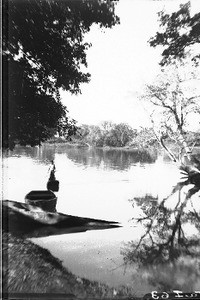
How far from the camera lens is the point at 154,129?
19250 millimetres

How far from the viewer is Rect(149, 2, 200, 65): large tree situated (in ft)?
25.6

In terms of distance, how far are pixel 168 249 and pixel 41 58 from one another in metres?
7.25

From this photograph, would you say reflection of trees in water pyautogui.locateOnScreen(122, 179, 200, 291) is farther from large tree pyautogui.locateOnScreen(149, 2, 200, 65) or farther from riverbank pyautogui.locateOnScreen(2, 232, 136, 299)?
large tree pyautogui.locateOnScreen(149, 2, 200, 65)

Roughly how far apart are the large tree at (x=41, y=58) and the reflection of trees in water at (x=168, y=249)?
4993 mm

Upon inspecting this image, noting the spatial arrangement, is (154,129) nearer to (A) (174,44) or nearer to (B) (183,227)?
(A) (174,44)

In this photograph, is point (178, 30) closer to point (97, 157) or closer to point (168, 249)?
point (168, 249)

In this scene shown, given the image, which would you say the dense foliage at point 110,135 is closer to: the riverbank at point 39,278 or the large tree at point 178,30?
the large tree at point 178,30

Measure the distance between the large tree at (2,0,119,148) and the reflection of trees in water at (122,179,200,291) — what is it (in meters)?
4.99

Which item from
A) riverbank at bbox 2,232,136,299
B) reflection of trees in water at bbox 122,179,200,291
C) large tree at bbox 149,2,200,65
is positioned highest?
large tree at bbox 149,2,200,65

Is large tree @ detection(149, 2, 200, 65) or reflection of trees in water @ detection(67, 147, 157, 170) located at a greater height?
large tree @ detection(149, 2, 200, 65)

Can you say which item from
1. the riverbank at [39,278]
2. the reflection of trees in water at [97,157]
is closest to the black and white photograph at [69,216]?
the riverbank at [39,278]

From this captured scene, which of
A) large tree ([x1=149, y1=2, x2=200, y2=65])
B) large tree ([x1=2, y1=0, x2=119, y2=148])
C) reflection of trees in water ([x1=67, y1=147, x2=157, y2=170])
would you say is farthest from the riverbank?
reflection of trees in water ([x1=67, y1=147, x2=157, y2=170])

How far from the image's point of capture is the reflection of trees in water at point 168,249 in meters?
4.97

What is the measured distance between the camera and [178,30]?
831cm
